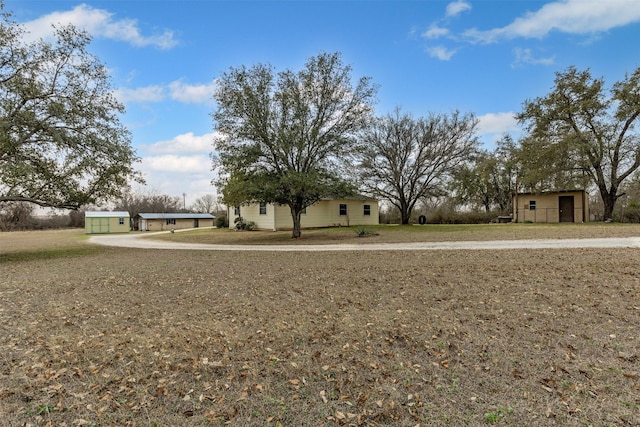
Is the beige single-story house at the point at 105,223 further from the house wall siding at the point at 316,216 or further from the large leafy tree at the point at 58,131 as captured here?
the large leafy tree at the point at 58,131

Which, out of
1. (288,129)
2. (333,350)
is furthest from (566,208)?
(333,350)

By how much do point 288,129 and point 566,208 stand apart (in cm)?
2345

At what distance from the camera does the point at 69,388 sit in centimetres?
327

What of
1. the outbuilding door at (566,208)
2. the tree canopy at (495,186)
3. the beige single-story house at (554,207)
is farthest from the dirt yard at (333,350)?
the tree canopy at (495,186)

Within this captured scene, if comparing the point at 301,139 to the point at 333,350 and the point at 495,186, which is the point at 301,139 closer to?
the point at 333,350

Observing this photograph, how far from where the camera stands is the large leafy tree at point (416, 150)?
25.1 m

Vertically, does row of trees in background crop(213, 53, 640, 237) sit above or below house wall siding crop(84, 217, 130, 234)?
above

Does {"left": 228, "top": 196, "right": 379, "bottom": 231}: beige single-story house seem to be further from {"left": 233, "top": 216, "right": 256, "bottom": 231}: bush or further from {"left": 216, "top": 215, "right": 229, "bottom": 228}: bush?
{"left": 216, "top": 215, "right": 229, "bottom": 228}: bush

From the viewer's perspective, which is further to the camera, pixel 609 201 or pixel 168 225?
pixel 168 225

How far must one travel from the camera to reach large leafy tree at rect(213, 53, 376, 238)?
54.5ft

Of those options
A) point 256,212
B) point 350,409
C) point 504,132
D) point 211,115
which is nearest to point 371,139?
point 256,212

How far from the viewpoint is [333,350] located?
4039mm

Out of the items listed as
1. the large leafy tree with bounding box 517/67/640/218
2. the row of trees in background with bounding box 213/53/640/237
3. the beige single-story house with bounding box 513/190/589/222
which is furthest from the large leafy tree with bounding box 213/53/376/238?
the beige single-story house with bounding box 513/190/589/222

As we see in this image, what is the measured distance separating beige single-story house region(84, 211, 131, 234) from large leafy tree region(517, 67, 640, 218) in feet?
137
